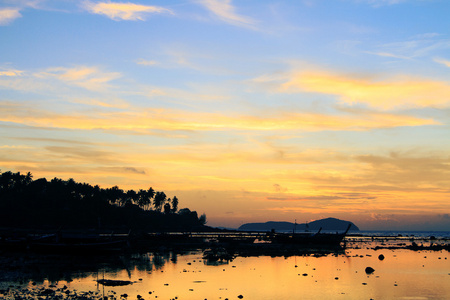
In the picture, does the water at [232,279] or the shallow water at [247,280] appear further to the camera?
the shallow water at [247,280]

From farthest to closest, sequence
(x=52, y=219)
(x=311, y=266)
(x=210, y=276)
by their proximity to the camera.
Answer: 1. (x=52, y=219)
2. (x=311, y=266)
3. (x=210, y=276)

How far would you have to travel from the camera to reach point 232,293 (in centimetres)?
3303

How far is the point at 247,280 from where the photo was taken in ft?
132

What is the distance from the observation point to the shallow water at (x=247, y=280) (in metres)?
33.2

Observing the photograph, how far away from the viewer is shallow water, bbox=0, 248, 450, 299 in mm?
33219

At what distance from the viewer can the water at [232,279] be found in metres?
33.0

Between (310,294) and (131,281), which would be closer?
(310,294)

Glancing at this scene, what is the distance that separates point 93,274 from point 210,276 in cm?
1127

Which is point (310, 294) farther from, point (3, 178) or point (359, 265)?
point (3, 178)

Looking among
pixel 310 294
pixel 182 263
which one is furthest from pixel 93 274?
pixel 310 294

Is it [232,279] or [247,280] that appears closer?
[247,280]

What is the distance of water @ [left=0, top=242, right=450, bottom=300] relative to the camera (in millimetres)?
33031

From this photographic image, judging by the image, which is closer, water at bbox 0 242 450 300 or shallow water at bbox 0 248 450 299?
water at bbox 0 242 450 300

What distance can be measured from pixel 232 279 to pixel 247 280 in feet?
4.67
